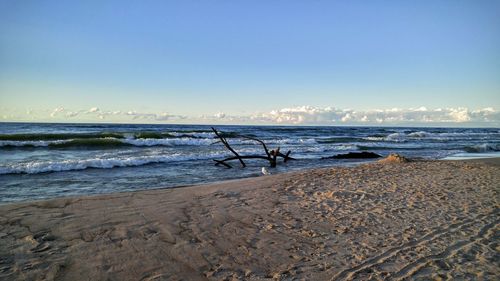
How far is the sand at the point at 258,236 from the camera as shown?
3322 mm

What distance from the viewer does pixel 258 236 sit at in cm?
431

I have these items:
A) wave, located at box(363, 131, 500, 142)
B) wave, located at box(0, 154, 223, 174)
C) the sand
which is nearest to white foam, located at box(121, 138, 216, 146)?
wave, located at box(0, 154, 223, 174)

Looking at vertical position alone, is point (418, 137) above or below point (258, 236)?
below

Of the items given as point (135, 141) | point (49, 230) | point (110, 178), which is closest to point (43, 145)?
point (135, 141)

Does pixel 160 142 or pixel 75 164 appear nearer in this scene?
pixel 75 164

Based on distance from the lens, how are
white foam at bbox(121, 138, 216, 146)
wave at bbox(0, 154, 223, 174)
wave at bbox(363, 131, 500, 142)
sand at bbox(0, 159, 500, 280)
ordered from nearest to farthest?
sand at bbox(0, 159, 500, 280), wave at bbox(0, 154, 223, 174), white foam at bbox(121, 138, 216, 146), wave at bbox(363, 131, 500, 142)

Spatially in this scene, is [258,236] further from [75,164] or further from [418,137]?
[418,137]

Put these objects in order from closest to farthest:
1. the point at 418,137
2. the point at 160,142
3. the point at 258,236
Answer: the point at 258,236, the point at 160,142, the point at 418,137

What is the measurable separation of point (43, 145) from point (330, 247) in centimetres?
2082

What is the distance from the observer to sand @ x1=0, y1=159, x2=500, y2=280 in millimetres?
3322

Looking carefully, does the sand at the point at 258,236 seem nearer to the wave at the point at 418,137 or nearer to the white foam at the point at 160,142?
the white foam at the point at 160,142

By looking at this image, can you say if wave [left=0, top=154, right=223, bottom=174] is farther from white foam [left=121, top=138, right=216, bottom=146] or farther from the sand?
white foam [left=121, top=138, right=216, bottom=146]

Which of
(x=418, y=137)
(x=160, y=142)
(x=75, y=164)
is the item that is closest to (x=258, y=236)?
(x=75, y=164)

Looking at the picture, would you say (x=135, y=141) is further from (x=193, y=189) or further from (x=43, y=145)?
(x=193, y=189)
